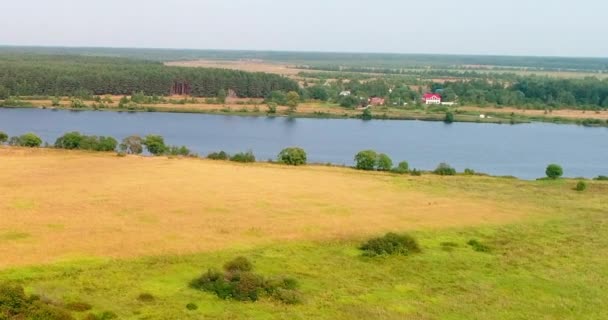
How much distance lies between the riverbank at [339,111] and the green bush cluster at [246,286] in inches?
1711

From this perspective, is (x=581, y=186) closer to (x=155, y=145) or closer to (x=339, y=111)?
(x=155, y=145)

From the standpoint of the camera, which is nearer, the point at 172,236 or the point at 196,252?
the point at 196,252

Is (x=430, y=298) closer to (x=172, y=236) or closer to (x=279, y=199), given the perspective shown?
(x=172, y=236)

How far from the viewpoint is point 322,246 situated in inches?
712

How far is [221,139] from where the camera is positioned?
44062mm

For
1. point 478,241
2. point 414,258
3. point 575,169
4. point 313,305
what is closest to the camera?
point 313,305

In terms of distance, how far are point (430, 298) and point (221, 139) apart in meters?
30.7

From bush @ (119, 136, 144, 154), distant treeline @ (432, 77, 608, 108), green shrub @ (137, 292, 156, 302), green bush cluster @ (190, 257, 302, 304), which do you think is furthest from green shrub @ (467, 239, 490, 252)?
distant treeline @ (432, 77, 608, 108)

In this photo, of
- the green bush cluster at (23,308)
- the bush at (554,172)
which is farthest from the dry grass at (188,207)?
the bush at (554,172)

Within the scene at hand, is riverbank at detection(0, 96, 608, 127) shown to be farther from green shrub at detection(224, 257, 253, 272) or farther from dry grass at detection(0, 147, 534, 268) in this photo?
green shrub at detection(224, 257, 253, 272)

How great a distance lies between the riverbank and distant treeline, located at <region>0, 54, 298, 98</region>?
2.42m

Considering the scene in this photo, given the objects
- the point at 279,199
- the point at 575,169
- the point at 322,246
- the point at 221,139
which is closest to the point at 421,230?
the point at 322,246

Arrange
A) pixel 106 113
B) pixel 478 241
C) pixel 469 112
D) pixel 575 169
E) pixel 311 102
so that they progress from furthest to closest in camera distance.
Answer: pixel 311 102
pixel 469 112
pixel 106 113
pixel 575 169
pixel 478 241

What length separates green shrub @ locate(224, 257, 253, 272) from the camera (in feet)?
50.9
